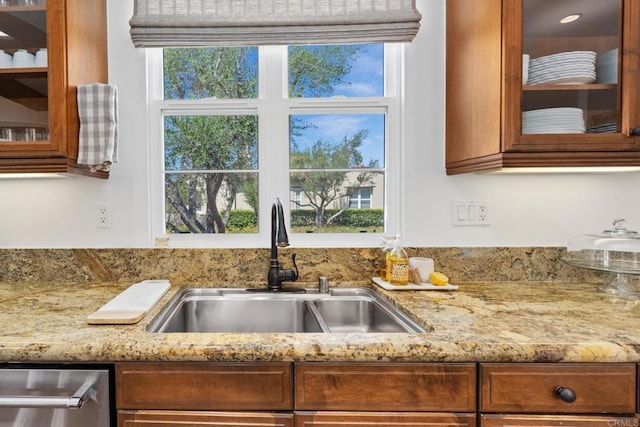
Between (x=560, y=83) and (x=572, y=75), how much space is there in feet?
0.16

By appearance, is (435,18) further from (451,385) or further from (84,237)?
(84,237)

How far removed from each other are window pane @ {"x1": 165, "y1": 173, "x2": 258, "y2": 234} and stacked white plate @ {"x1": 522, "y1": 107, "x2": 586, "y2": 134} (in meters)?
1.17

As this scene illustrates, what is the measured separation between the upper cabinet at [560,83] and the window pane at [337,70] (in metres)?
0.53

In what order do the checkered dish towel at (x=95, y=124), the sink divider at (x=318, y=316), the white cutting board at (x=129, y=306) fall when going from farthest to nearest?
the checkered dish towel at (x=95, y=124) < the sink divider at (x=318, y=316) < the white cutting board at (x=129, y=306)

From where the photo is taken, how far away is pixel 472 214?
1.63m

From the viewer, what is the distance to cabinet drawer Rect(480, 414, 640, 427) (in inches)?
34.9

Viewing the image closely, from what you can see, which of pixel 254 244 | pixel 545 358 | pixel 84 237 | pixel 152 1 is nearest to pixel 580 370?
pixel 545 358

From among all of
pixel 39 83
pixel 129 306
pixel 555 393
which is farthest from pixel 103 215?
pixel 555 393

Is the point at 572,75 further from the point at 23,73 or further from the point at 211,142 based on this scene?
the point at 23,73

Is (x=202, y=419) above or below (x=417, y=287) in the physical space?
below

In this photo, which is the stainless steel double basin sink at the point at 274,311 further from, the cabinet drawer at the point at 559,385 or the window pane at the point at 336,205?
the cabinet drawer at the point at 559,385

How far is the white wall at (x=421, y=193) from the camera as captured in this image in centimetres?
162

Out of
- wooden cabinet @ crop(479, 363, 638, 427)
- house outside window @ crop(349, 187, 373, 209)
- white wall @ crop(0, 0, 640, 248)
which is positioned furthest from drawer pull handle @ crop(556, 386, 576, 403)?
house outside window @ crop(349, 187, 373, 209)

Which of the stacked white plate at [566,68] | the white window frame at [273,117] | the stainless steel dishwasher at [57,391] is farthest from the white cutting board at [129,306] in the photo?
the stacked white plate at [566,68]
